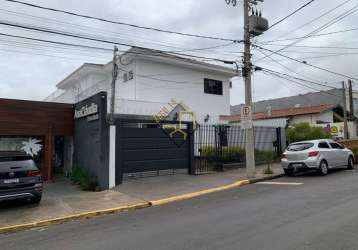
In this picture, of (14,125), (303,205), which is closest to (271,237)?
(303,205)

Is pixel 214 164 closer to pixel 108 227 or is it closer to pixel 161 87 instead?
pixel 161 87

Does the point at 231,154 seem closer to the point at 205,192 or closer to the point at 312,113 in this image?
the point at 205,192

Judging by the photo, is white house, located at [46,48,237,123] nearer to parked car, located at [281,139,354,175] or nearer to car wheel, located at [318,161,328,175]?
parked car, located at [281,139,354,175]

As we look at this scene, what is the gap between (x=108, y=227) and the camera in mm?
8344

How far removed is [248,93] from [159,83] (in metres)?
9.42

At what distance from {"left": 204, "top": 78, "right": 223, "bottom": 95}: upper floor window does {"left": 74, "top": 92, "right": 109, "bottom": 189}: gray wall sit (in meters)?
11.7

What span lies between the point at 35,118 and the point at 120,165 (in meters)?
5.31

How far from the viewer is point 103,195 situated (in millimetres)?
13008

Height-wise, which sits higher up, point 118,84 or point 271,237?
point 118,84

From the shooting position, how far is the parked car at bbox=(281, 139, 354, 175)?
16.0 meters

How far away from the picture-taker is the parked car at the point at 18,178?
10445 millimetres
